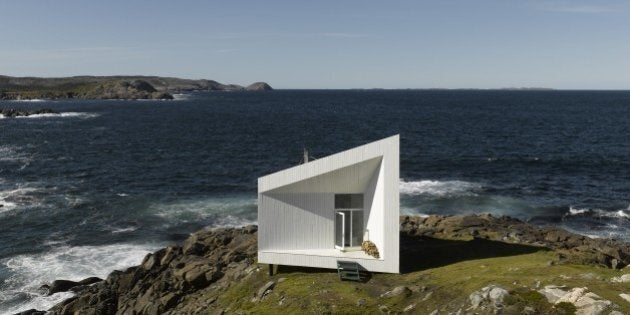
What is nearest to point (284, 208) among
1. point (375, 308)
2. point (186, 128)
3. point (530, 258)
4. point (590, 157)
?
point (375, 308)

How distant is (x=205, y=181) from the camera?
2530 inches

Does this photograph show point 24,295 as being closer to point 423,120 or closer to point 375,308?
point 375,308

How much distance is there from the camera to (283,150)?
91.1 m

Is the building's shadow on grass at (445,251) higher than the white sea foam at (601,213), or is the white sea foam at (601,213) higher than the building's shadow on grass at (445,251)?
the building's shadow on grass at (445,251)

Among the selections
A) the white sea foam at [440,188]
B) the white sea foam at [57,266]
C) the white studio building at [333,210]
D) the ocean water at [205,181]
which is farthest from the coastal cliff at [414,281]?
the white sea foam at [440,188]

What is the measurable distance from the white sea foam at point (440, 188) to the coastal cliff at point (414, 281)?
18.9 m

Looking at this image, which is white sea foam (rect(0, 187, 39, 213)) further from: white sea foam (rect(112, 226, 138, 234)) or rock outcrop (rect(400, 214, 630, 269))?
rock outcrop (rect(400, 214, 630, 269))

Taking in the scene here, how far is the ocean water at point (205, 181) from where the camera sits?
4156 cm

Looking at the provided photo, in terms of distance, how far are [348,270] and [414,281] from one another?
10.1 feet

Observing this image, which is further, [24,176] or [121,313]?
[24,176]

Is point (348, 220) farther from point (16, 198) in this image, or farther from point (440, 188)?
point (16, 198)

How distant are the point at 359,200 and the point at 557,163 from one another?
58.7 m

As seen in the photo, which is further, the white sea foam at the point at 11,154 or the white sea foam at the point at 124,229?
the white sea foam at the point at 11,154

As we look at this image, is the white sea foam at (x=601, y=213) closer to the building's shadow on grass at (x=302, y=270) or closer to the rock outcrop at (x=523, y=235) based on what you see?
the rock outcrop at (x=523, y=235)
